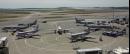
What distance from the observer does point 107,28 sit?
50219mm

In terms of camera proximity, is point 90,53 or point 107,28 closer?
point 90,53

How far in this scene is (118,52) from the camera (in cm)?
1825

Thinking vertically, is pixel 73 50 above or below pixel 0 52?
below

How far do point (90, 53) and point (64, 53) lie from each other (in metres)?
7.19

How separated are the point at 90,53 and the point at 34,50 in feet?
36.2

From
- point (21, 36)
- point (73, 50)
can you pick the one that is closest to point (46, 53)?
point (73, 50)

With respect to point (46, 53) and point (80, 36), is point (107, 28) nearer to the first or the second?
point (80, 36)

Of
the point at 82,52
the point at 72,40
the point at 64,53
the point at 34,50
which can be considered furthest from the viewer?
the point at 72,40

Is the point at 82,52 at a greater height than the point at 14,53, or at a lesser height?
greater

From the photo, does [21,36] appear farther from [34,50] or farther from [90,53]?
[90,53]

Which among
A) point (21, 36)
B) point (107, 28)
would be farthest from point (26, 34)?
point (107, 28)

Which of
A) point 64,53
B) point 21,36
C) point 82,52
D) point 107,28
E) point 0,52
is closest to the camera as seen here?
point 0,52

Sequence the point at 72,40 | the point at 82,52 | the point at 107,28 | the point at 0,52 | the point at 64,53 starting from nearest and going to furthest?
1. the point at 0,52
2. the point at 82,52
3. the point at 64,53
4. the point at 72,40
5. the point at 107,28

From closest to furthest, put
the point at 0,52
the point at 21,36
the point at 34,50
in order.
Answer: the point at 0,52, the point at 34,50, the point at 21,36
